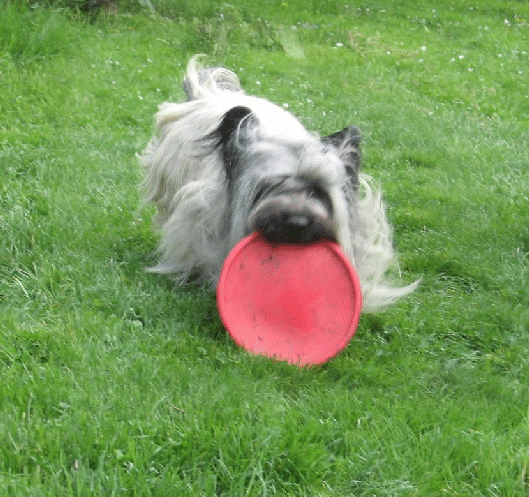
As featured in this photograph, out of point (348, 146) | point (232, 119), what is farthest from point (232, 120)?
point (348, 146)

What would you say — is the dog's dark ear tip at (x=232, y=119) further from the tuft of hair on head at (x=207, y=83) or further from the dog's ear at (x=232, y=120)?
the tuft of hair on head at (x=207, y=83)

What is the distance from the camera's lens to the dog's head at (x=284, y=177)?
4324mm

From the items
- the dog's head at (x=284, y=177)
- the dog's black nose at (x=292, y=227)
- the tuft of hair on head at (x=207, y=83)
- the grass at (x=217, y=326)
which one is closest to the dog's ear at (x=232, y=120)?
the dog's head at (x=284, y=177)

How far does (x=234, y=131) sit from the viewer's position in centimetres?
470

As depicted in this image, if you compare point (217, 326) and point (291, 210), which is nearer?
point (291, 210)

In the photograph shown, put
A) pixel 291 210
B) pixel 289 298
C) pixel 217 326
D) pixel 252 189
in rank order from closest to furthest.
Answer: pixel 291 210, pixel 252 189, pixel 289 298, pixel 217 326

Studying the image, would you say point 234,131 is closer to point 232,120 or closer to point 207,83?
point 232,120

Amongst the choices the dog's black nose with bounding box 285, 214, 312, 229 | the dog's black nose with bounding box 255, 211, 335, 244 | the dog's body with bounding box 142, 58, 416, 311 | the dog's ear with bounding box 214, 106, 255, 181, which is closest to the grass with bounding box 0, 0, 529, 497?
the dog's body with bounding box 142, 58, 416, 311

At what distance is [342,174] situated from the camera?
14.9 ft

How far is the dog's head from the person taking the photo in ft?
14.2

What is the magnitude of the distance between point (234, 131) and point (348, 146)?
651 mm

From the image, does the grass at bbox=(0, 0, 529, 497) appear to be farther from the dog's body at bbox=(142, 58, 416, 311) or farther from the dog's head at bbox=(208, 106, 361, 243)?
the dog's head at bbox=(208, 106, 361, 243)

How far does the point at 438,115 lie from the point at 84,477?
7.84m

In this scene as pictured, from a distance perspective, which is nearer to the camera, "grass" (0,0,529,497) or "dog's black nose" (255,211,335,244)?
"grass" (0,0,529,497)
